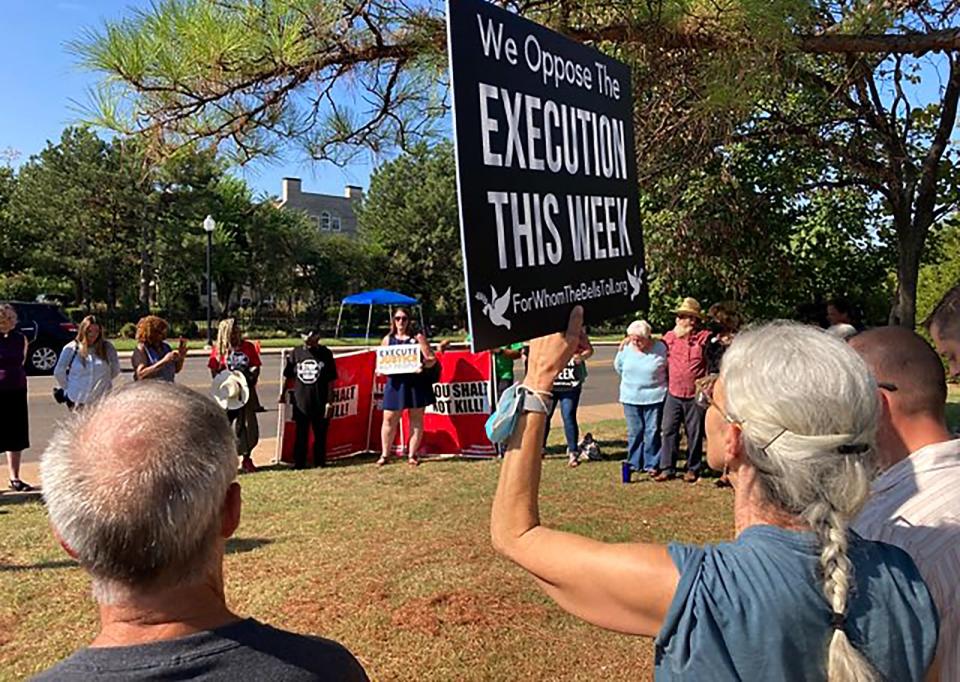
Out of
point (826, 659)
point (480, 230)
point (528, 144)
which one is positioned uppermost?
point (528, 144)

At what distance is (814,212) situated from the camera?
9461mm

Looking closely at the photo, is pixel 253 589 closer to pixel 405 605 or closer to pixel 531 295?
pixel 405 605

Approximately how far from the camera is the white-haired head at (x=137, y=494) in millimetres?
1358

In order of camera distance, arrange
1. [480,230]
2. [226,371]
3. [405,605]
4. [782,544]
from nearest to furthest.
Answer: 1. [782,544]
2. [480,230]
3. [405,605]
4. [226,371]

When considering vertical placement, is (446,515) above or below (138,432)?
below

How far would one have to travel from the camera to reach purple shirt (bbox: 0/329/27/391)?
24.3 feet

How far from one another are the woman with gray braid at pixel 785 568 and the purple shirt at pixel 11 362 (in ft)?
23.7

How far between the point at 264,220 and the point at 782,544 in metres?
44.6

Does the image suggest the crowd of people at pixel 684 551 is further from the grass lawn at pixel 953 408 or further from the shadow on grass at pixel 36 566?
the grass lawn at pixel 953 408

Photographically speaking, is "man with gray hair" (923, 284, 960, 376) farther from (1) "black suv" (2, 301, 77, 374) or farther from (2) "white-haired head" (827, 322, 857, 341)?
(1) "black suv" (2, 301, 77, 374)

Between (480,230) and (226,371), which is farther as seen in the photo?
(226,371)

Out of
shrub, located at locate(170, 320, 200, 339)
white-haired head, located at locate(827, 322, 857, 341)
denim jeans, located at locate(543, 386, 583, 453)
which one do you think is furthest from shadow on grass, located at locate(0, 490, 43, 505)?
→ shrub, located at locate(170, 320, 200, 339)

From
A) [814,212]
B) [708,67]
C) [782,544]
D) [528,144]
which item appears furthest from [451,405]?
[782,544]

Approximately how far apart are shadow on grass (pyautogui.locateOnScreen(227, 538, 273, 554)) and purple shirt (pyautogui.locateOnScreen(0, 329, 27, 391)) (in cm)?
287
